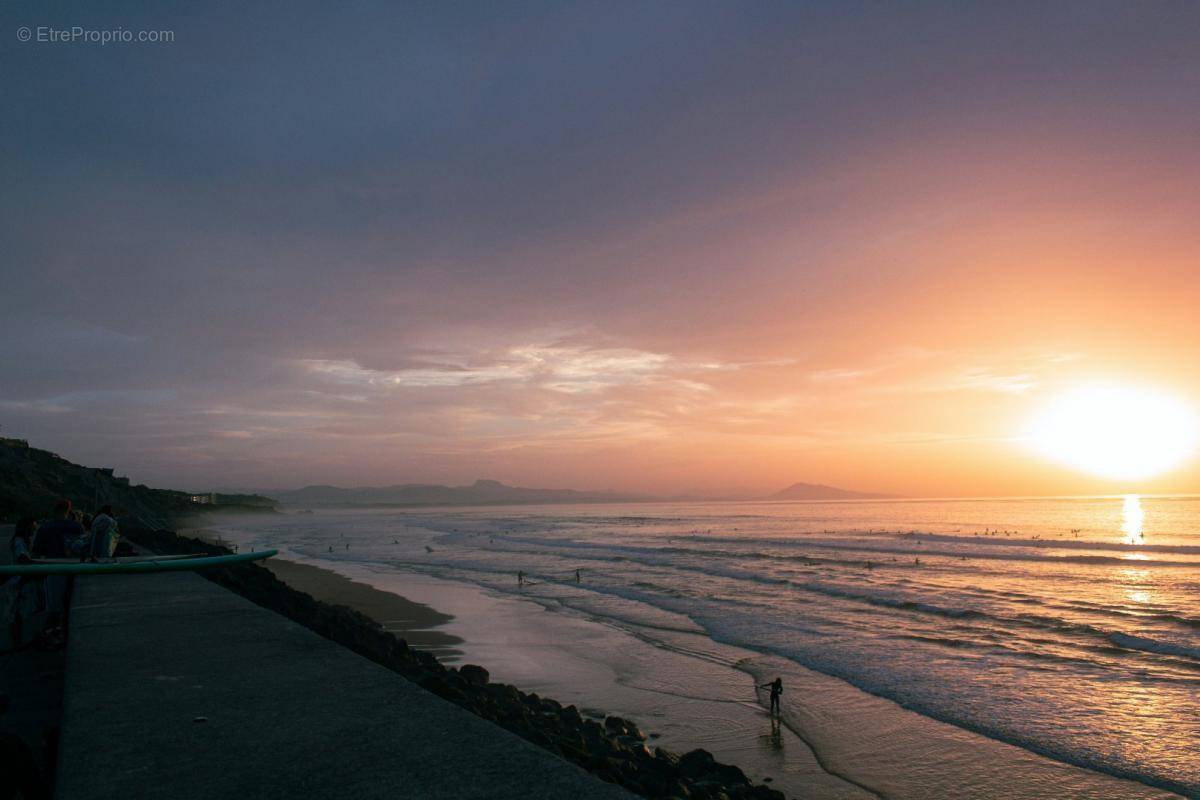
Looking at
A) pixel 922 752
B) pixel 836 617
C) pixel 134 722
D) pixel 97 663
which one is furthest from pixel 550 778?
pixel 836 617

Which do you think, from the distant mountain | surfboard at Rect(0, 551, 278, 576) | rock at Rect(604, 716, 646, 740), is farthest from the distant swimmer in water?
the distant mountain

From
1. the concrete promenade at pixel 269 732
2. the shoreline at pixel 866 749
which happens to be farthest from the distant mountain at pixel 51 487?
the concrete promenade at pixel 269 732

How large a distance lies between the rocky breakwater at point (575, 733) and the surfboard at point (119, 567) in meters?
1.80

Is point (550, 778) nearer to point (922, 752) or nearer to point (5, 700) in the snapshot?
point (5, 700)

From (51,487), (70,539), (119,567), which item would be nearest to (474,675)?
(119,567)

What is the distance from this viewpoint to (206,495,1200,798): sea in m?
9.21

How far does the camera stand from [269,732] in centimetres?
399

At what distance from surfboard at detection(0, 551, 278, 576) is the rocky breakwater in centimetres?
180

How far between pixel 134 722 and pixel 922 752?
29.5 feet

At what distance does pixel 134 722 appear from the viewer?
4.16m

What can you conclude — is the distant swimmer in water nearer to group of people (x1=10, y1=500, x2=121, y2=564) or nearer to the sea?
the sea

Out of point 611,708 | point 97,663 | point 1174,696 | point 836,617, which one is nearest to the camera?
point 97,663

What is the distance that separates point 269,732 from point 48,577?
7500mm

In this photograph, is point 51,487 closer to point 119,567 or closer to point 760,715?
point 119,567
